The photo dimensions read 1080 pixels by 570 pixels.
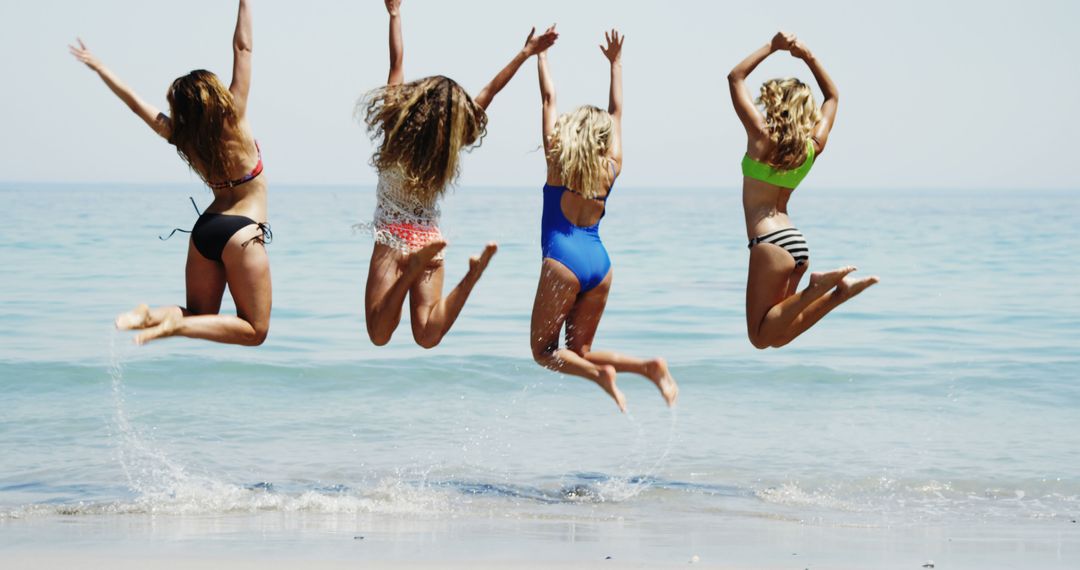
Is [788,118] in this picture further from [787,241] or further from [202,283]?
[202,283]

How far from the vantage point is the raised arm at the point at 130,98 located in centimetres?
688

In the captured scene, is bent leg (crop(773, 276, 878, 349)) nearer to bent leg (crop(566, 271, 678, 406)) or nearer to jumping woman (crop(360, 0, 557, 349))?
bent leg (crop(566, 271, 678, 406))

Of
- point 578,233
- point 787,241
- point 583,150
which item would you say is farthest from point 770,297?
point 583,150

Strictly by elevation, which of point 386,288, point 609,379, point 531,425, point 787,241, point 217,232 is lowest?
point 531,425

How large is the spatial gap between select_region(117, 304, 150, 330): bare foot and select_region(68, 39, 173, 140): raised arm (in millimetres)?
1057

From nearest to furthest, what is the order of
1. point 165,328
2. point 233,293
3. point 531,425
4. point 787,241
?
point 165,328, point 233,293, point 787,241, point 531,425

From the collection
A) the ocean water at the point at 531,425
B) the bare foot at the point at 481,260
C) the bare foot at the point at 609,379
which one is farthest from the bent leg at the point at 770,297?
the bare foot at the point at 481,260

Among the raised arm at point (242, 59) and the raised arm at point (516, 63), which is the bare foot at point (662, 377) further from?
the raised arm at point (242, 59)

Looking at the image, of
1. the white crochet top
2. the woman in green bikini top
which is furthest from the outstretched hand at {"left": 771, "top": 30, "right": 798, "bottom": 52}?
the white crochet top

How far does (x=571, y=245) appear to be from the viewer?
7.49 metres

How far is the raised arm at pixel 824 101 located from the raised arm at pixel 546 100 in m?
1.47

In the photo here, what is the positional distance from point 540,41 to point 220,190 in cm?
206

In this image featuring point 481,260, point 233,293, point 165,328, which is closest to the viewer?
point 165,328

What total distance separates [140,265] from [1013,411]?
1853 centimetres
